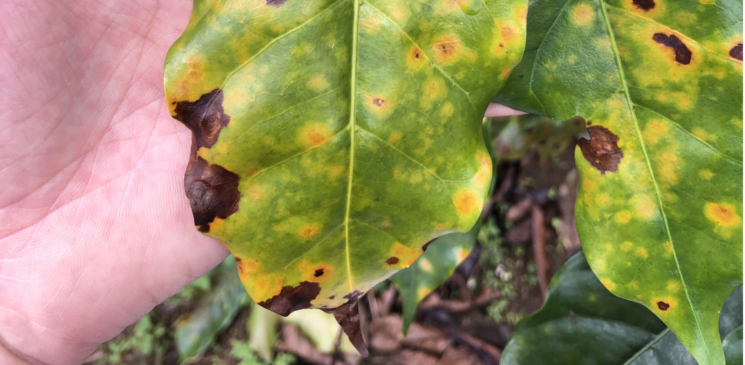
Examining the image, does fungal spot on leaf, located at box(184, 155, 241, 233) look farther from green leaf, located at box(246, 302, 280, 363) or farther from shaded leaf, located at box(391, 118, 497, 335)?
green leaf, located at box(246, 302, 280, 363)

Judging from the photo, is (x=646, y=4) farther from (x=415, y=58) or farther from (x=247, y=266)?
(x=247, y=266)

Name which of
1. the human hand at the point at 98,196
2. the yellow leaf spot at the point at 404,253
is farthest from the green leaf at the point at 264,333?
the yellow leaf spot at the point at 404,253

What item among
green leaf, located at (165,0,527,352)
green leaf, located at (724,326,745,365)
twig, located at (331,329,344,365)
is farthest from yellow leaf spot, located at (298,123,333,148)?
twig, located at (331,329,344,365)

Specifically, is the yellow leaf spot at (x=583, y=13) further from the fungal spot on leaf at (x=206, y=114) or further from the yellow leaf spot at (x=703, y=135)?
the fungal spot on leaf at (x=206, y=114)

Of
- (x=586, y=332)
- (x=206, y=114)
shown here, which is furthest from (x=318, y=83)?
(x=586, y=332)

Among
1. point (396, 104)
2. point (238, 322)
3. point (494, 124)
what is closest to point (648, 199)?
point (396, 104)

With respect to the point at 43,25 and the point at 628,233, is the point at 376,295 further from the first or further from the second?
the point at 43,25
